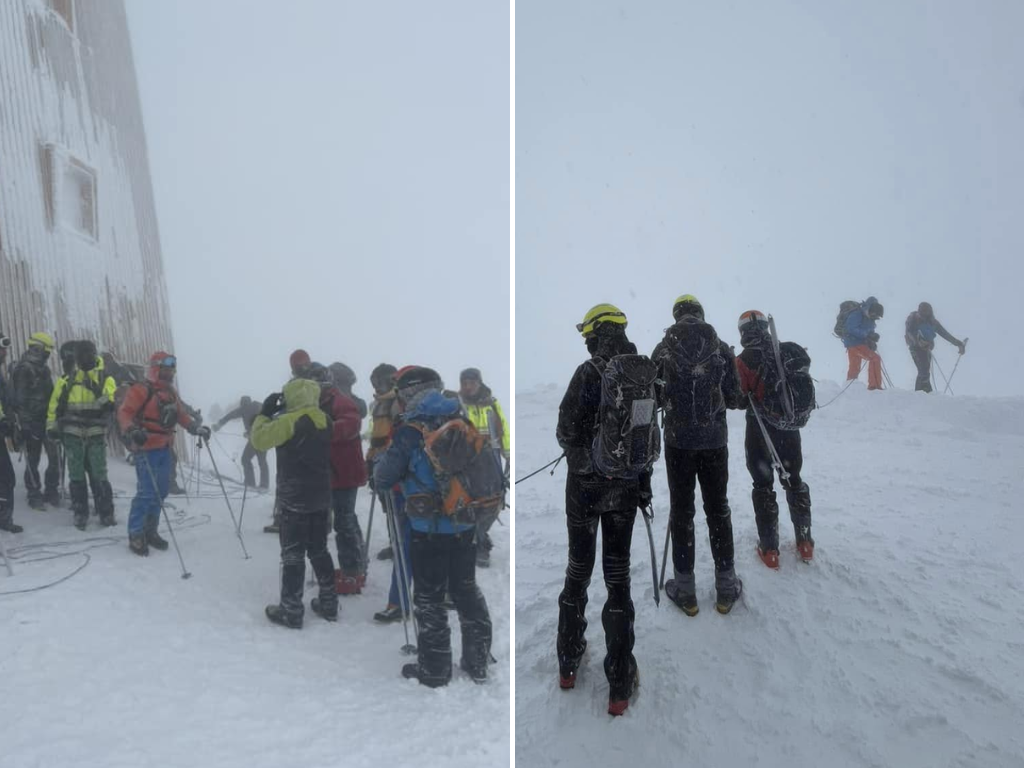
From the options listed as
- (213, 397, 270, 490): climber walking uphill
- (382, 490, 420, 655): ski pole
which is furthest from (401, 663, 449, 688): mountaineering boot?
(213, 397, 270, 490): climber walking uphill

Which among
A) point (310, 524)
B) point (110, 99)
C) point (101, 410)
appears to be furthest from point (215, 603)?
point (110, 99)

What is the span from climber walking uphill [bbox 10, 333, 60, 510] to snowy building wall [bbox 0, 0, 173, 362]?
7.18 feet

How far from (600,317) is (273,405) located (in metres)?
2.84

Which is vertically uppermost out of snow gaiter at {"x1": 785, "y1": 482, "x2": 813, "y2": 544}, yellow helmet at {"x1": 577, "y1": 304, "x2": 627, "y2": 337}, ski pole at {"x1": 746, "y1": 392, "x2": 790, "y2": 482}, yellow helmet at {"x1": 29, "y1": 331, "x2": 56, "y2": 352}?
yellow helmet at {"x1": 577, "y1": 304, "x2": 627, "y2": 337}

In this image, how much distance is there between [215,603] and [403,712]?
213cm

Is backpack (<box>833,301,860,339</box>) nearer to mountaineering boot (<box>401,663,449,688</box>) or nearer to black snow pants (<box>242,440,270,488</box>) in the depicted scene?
mountaineering boot (<box>401,663,449,688</box>)

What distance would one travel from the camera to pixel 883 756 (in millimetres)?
2695

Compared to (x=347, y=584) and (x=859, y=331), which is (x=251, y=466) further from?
(x=859, y=331)

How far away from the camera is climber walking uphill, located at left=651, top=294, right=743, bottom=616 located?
362cm

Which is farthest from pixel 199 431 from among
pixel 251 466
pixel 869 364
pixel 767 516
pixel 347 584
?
pixel 869 364

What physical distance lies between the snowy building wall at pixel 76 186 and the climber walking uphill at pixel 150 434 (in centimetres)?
363

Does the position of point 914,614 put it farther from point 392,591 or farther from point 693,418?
point 392,591

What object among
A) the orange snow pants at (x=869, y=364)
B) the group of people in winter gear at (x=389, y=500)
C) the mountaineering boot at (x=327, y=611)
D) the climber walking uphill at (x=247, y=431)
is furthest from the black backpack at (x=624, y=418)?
the orange snow pants at (x=869, y=364)

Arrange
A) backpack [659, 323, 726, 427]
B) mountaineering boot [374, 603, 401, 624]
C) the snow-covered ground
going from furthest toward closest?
mountaineering boot [374, 603, 401, 624] → backpack [659, 323, 726, 427] → the snow-covered ground
